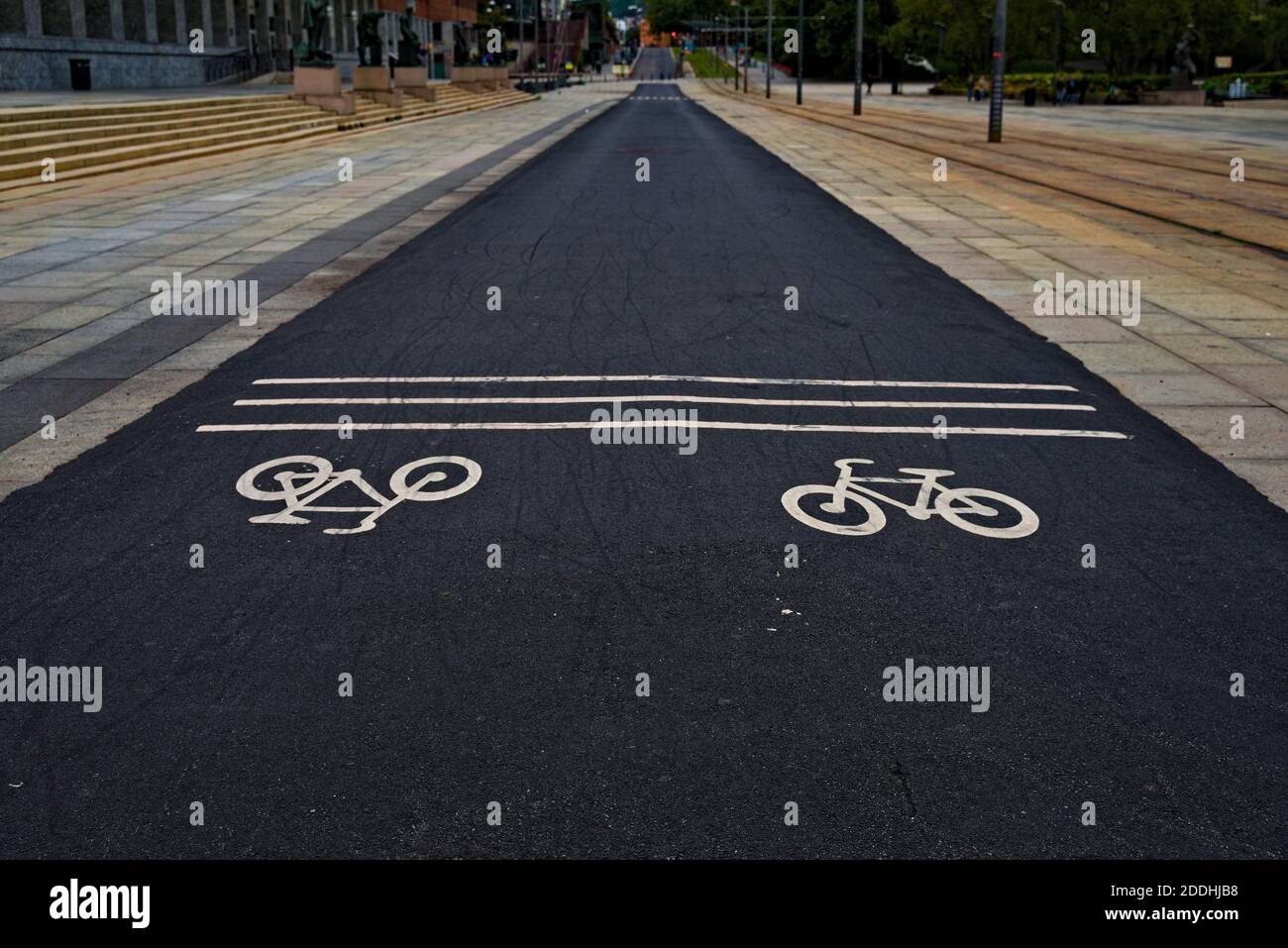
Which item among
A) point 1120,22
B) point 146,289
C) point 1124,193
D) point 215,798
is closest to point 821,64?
point 1120,22

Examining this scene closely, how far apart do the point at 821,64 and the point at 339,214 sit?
133 meters

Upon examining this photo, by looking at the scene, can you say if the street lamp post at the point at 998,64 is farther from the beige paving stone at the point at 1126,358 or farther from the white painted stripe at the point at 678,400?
the white painted stripe at the point at 678,400

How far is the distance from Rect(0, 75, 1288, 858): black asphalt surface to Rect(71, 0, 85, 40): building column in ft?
144

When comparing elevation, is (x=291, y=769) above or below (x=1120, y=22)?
below

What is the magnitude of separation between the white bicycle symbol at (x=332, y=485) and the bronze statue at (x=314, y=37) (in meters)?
36.8

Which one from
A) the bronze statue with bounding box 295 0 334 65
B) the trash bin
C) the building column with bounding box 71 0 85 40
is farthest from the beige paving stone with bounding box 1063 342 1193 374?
the building column with bounding box 71 0 85 40

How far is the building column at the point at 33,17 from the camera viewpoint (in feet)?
143

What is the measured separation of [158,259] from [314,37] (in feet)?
94.6

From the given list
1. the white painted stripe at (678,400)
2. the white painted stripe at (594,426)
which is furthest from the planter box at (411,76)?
the white painted stripe at (594,426)

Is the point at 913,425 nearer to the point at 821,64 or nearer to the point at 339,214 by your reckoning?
the point at 339,214

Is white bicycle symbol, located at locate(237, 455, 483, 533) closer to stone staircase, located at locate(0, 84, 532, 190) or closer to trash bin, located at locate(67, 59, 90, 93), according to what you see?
stone staircase, located at locate(0, 84, 532, 190)

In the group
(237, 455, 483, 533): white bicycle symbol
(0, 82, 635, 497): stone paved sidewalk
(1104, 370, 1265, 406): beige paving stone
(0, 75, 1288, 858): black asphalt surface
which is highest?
(0, 82, 635, 497): stone paved sidewalk

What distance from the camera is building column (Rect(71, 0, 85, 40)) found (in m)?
46.5

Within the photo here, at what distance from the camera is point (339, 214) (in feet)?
63.9
